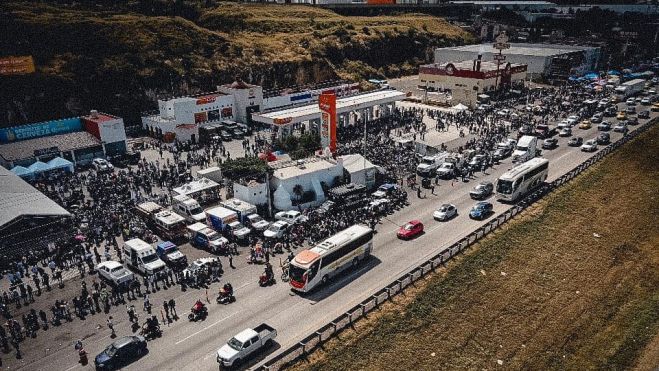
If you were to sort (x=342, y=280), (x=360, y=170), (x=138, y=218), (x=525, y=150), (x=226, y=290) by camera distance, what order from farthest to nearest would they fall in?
(x=525, y=150), (x=360, y=170), (x=138, y=218), (x=342, y=280), (x=226, y=290)

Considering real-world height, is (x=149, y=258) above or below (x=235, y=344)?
below

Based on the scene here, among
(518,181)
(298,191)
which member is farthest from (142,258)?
(518,181)

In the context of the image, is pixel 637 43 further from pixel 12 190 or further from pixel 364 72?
pixel 12 190

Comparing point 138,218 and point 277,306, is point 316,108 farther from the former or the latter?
point 277,306

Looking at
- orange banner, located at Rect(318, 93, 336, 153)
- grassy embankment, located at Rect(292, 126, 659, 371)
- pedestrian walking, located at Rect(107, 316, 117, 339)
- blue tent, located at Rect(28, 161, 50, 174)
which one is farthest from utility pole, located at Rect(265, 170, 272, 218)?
blue tent, located at Rect(28, 161, 50, 174)

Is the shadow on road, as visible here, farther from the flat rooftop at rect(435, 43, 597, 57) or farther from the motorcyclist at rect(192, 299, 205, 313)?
the flat rooftop at rect(435, 43, 597, 57)

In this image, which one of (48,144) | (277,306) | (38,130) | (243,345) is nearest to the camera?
(243,345)

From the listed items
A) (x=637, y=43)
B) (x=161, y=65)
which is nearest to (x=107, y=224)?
(x=161, y=65)
